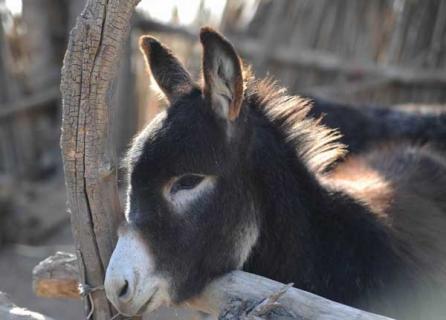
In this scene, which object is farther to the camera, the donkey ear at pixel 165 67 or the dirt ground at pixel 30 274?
the dirt ground at pixel 30 274

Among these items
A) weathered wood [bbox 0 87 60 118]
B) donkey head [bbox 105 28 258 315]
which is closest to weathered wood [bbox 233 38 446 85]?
weathered wood [bbox 0 87 60 118]

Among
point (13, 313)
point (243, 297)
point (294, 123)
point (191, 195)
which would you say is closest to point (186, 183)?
point (191, 195)

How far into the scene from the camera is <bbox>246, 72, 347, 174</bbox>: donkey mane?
3586 mm

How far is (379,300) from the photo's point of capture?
3.36 m

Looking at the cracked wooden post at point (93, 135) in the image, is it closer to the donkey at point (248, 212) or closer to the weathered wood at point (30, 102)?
the donkey at point (248, 212)

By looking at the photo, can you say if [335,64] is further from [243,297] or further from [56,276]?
[243,297]

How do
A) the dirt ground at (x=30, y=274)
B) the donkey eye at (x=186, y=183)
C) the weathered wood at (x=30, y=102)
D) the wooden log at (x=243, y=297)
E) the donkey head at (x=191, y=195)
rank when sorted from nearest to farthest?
the wooden log at (x=243, y=297) < the donkey head at (x=191, y=195) < the donkey eye at (x=186, y=183) < the dirt ground at (x=30, y=274) < the weathered wood at (x=30, y=102)

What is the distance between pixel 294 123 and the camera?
361cm

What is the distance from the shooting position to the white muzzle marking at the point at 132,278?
293cm

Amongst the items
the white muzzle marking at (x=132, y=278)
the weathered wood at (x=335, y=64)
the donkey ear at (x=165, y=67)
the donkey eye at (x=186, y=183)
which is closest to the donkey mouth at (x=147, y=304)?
the white muzzle marking at (x=132, y=278)

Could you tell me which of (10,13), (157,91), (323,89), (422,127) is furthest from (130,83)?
(157,91)

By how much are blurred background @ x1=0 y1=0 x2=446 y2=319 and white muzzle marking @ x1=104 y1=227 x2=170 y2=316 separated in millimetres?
4252

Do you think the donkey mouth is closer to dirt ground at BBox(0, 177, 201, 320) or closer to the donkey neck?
the donkey neck

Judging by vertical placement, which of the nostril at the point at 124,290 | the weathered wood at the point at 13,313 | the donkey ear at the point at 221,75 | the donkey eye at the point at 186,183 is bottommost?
the weathered wood at the point at 13,313
